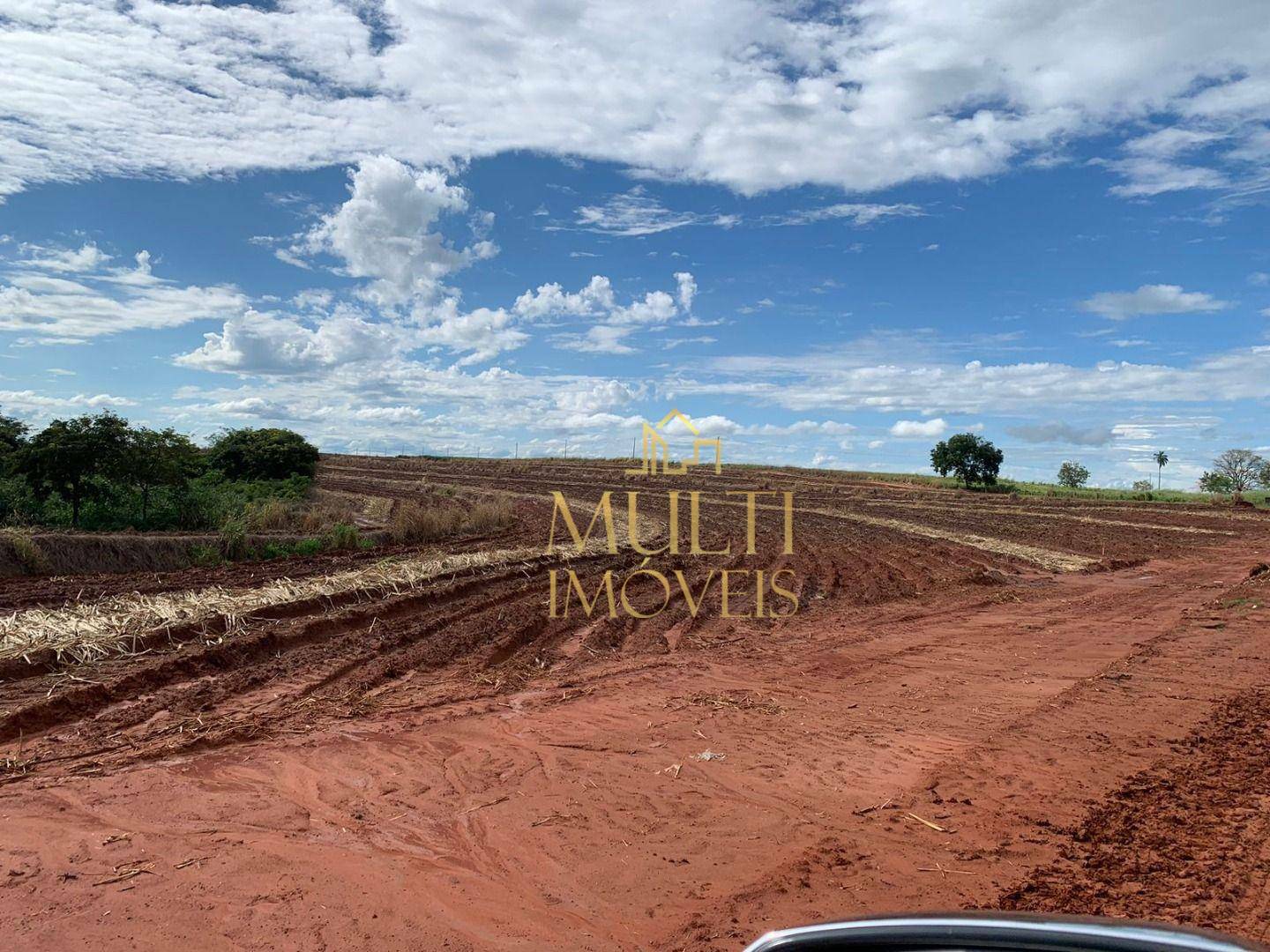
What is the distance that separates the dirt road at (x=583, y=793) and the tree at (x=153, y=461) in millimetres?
10397

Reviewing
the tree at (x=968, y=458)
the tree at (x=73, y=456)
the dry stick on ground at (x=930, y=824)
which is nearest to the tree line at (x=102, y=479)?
the tree at (x=73, y=456)

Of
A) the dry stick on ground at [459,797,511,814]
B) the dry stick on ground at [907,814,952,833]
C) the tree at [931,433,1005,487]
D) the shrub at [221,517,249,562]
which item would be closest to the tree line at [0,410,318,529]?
the shrub at [221,517,249,562]

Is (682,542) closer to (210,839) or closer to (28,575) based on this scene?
(28,575)

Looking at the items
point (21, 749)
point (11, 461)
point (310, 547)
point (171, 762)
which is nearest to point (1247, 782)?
point (171, 762)

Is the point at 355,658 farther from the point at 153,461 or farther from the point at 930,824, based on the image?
the point at 153,461

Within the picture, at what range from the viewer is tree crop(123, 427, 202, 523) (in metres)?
17.5

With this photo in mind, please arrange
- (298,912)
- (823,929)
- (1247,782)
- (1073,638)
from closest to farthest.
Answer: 1. (823,929)
2. (298,912)
3. (1247,782)
4. (1073,638)

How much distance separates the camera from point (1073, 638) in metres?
11.2

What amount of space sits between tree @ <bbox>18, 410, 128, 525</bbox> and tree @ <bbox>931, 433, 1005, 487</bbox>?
50.6 meters

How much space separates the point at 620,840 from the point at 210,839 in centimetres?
244

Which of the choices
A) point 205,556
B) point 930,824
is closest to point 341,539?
point 205,556

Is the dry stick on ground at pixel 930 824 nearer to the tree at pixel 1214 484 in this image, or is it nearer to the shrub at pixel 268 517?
the shrub at pixel 268 517

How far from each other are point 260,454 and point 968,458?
44869 millimetres

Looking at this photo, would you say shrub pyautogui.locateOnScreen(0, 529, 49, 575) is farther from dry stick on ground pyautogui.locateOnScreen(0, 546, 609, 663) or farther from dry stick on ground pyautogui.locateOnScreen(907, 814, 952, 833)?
dry stick on ground pyautogui.locateOnScreen(907, 814, 952, 833)
